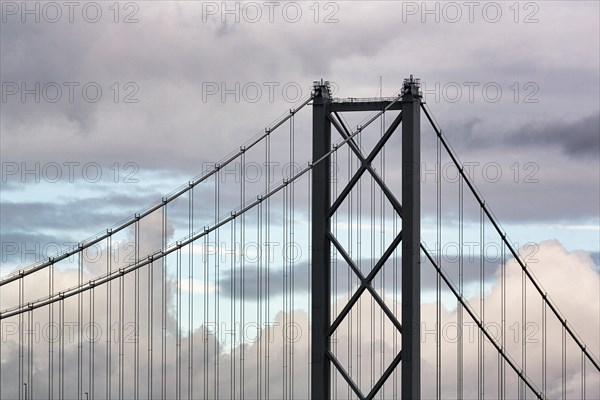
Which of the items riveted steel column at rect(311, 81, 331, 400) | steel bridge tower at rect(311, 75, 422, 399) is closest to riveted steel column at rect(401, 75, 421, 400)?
steel bridge tower at rect(311, 75, 422, 399)

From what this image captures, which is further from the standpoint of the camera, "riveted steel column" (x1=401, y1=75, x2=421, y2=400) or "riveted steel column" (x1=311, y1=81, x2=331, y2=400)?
"riveted steel column" (x1=311, y1=81, x2=331, y2=400)

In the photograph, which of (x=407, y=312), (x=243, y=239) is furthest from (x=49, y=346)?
(x=407, y=312)

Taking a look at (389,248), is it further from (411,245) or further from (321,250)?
(321,250)

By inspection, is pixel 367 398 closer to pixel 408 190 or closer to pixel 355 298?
pixel 355 298

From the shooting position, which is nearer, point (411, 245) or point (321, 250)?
point (411, 245)

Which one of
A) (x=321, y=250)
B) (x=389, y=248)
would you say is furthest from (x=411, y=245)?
(x=321, y=250)

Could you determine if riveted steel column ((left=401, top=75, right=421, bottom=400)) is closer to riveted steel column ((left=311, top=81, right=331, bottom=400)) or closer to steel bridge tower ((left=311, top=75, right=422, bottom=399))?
steel bridge tower ((left=311, top=75, right=422, bottom=399))
